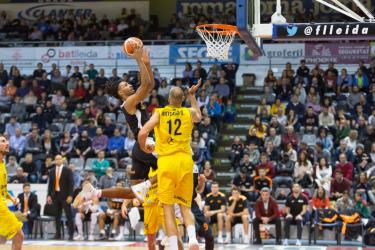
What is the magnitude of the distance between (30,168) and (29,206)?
2133 millimetres

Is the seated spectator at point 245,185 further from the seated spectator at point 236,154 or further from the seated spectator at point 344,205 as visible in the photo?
the seated spectator at point 344,205

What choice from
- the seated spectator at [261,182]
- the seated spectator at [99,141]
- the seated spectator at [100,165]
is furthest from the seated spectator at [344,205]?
the seated spectator at [99,141]

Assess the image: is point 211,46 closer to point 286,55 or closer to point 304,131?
point 304,131

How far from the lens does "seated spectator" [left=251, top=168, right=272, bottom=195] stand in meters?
19.6

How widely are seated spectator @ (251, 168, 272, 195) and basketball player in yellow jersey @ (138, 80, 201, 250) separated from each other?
9.54 meters

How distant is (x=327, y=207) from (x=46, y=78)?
11605 millimetres

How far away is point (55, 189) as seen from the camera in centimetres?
1973

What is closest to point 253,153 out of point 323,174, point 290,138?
point 290,138

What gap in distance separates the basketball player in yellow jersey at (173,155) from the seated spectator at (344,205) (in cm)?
924

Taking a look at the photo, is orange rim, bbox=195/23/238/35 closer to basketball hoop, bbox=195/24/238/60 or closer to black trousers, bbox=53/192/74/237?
basketball hoop, bbox=195/24/238/60

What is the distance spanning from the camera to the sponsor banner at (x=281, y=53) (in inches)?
1031

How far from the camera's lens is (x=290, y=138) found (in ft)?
70.5

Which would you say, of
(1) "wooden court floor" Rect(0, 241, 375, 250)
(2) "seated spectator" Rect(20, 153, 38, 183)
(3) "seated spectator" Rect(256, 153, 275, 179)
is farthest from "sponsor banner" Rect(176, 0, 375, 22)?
(1) "wooden court floor" Rect(0, 241, 375, 250)

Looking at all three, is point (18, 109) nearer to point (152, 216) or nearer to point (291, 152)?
point (291, 152)
